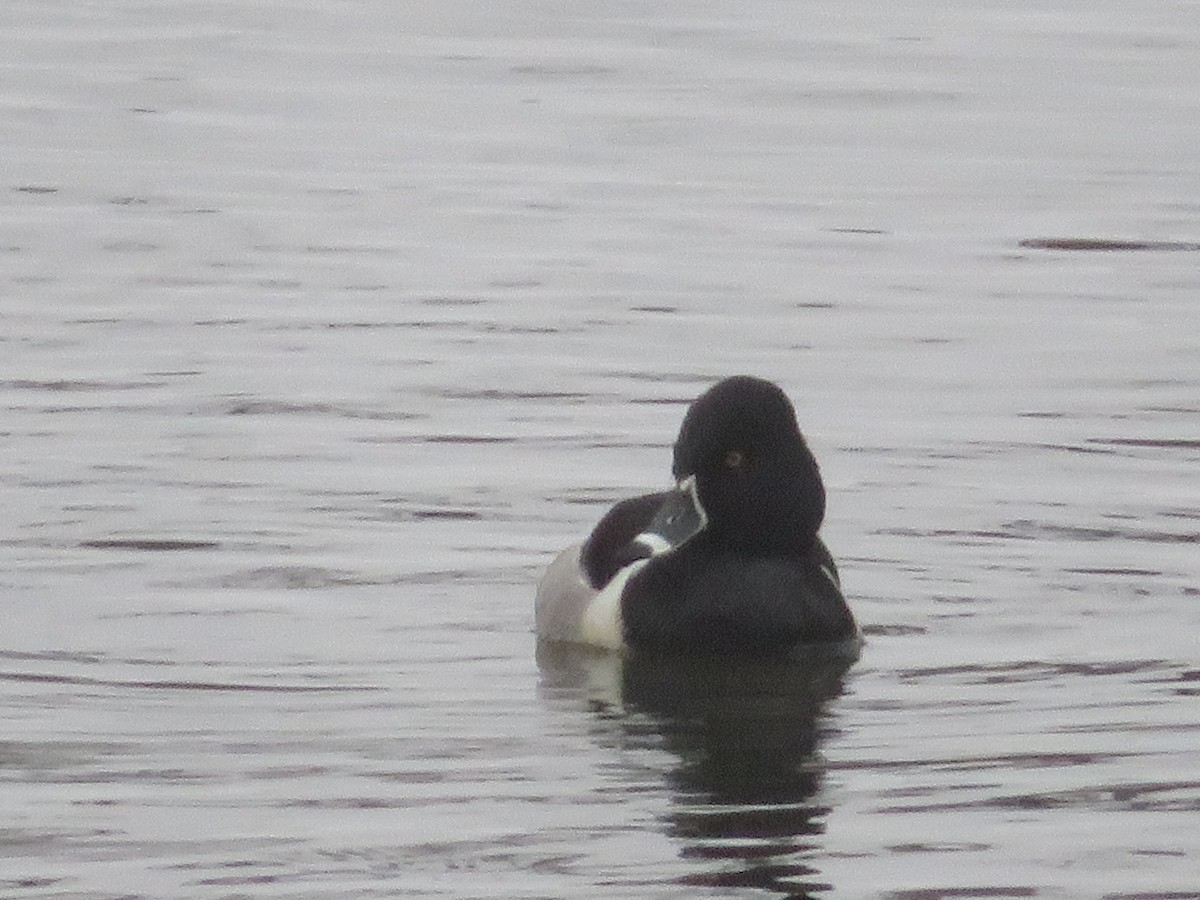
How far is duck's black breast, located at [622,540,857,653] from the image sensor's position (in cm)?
1108

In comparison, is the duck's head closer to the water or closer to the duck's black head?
the duck's black head

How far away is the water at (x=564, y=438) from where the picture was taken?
888 centimetres

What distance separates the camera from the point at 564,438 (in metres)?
13.7

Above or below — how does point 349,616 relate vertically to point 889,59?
below

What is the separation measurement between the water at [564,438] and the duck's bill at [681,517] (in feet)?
1.44

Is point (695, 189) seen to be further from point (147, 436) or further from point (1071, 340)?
point (147, 436)

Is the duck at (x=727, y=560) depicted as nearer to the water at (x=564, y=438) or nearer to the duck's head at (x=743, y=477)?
the duck's head at (x=743, y=477)

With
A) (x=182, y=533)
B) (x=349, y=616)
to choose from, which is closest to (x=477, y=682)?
(x=349, y=616)

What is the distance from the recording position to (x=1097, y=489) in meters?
13.0

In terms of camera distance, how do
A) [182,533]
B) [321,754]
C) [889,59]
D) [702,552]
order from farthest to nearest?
[889,59] < [182,533] < [702,552] < [321,754]

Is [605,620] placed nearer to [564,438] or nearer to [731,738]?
[731,738]

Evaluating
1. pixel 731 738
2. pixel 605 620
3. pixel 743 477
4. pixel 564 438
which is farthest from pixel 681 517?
pixel 564 438

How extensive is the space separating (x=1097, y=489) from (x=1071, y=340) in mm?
2698

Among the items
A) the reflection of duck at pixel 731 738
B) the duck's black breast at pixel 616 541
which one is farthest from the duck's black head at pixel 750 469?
the reflection of duck at pixel 731 738
